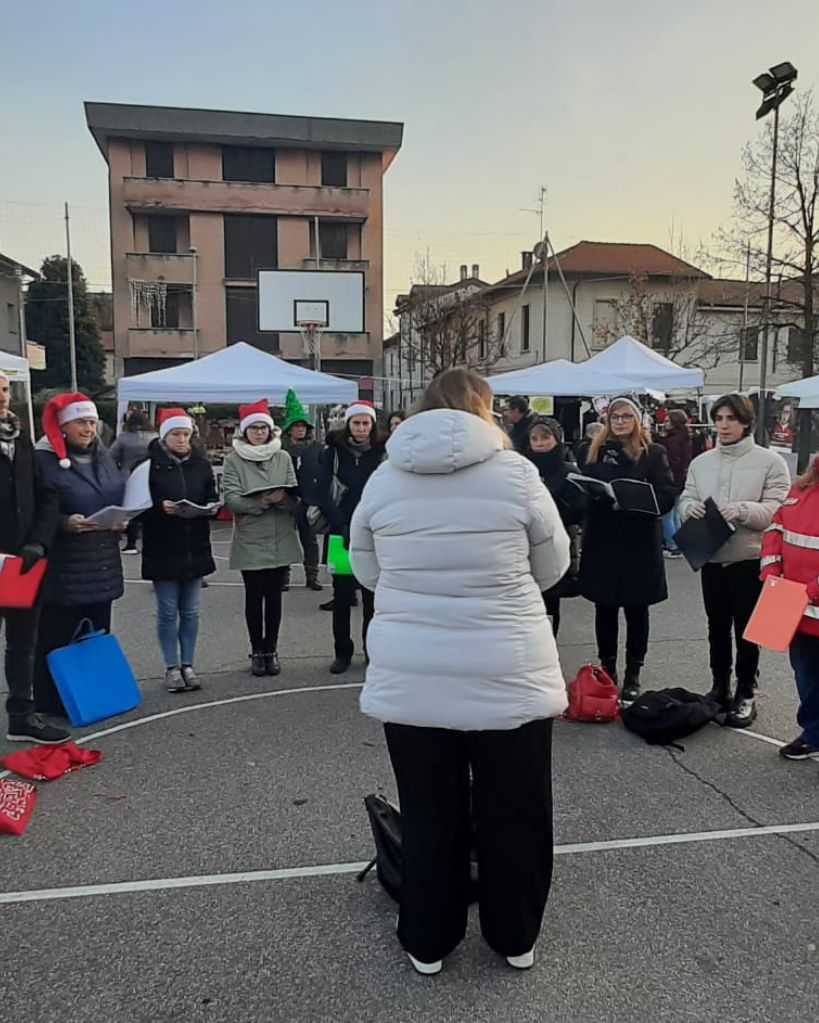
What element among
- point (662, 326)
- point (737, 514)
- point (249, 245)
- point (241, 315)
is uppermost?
point (249, 245)

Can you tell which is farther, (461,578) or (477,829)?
(477,829)

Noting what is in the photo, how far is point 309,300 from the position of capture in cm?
2206

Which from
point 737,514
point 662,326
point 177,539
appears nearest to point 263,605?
point 177,539

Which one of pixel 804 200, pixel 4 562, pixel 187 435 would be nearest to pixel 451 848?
pixel 4 562

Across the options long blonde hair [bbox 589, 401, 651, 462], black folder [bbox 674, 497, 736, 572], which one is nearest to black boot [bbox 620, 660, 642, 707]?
black folder [bbox 674, 497, 736, 572]

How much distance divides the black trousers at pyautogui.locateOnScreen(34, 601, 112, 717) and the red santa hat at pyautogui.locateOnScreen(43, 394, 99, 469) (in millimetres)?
870

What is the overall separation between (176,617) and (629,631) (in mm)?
3054

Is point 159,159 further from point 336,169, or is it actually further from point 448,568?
point 448,568

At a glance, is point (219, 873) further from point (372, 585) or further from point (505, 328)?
point (505, 328)

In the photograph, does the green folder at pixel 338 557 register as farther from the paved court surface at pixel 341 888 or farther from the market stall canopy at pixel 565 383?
the market stall canopy at pixel 565 383

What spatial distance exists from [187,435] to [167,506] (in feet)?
1.80

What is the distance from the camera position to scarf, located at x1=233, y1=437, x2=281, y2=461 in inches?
232

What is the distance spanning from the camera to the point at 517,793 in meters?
2.53

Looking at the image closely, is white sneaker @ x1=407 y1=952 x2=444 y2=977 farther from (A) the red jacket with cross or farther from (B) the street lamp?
(B) the street lamp
